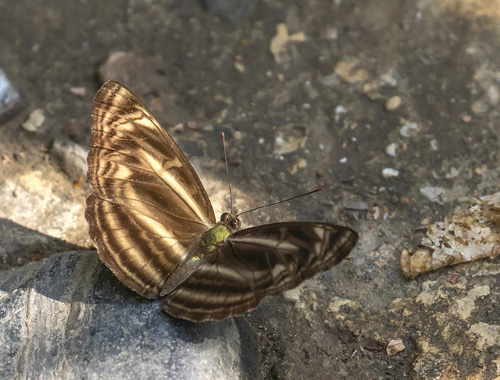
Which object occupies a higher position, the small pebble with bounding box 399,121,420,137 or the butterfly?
the butterfly

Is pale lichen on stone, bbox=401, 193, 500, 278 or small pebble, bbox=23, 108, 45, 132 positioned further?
small pebble, bbox=23, 108, 45, 132

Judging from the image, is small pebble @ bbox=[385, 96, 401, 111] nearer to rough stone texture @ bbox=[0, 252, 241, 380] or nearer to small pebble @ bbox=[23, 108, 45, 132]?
rough stone texture @ bbox=[0, 252, 241, 380]

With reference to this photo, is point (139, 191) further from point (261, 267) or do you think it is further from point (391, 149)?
point (391, 149)

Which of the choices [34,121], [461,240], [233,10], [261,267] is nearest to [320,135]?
[461,240]

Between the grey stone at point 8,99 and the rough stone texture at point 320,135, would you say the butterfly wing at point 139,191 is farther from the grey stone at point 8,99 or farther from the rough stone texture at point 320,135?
the grey stone at point 8,99

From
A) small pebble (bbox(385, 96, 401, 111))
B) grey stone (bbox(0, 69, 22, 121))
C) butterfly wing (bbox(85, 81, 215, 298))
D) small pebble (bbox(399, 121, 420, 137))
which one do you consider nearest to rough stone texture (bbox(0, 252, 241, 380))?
butterfly wing (bbox(85, 81, 215, 298))

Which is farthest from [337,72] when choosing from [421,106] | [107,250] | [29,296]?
[29,296]

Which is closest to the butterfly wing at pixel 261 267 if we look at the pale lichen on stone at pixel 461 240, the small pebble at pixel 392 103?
the pale lichen on stone at pixel 461 240
